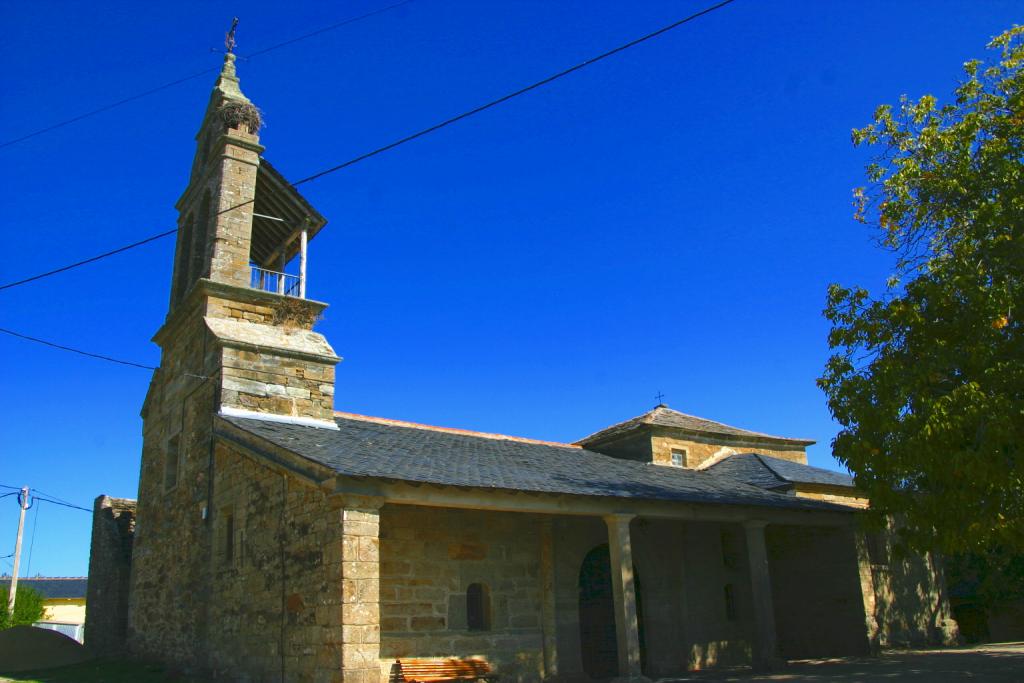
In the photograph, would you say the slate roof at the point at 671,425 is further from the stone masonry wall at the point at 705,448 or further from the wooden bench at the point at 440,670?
the wooden bench at the point at 440,670

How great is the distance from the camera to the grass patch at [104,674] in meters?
13.0

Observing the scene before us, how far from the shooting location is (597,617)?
14805mm

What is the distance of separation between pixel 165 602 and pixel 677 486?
9.93 m

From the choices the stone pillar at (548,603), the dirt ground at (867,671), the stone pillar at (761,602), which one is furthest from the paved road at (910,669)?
the stone pillar at (548,603)

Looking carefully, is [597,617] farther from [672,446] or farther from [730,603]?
[672,446]

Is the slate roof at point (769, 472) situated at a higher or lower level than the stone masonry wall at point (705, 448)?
lower

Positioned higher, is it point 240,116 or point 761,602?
point 240,116

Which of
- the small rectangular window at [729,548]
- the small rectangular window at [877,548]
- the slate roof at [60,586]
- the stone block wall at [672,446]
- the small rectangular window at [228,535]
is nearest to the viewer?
the small rectangular window at [228,535]

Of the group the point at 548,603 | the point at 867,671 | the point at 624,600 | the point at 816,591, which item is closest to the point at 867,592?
the point at 816,591

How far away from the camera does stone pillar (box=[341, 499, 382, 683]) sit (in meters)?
9.40

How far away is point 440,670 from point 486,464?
3308 millimetres

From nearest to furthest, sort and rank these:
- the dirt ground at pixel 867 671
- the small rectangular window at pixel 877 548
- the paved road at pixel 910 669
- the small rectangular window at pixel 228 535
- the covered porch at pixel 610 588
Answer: the paved road at pixel 910 669
the dirt ground at pixel 867 671
the covered porch at pixel 610 588
the small rectangular window at pixel 228 535
the small rectangular window at pixel 877 548

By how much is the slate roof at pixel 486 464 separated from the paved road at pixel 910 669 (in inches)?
111

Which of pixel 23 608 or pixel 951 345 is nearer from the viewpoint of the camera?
pixel 951 345
